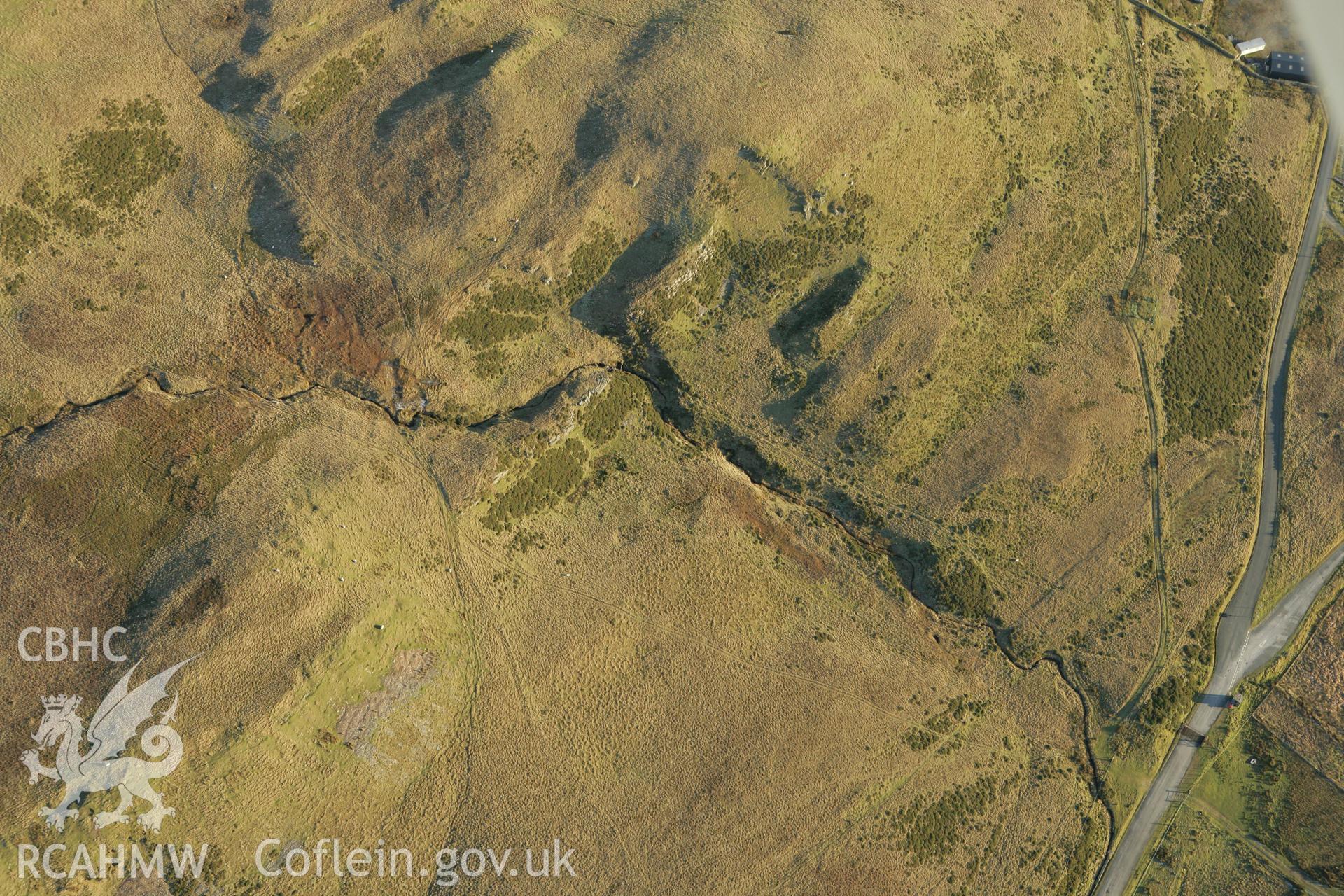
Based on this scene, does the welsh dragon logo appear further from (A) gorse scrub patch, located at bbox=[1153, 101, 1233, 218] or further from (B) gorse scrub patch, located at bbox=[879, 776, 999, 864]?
(A) gorse scrub patch, located at bbox=[1153, 101, 1233, 218]

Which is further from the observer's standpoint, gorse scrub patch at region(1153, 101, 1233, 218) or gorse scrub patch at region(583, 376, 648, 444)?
gorse scrub patch at region(1153, 101, 1233, 218)

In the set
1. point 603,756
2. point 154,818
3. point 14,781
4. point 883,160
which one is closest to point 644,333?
point 883,160

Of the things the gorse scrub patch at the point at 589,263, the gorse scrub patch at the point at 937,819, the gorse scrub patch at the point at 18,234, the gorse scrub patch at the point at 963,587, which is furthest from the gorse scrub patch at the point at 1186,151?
the gorse scrub patch at the point at 18,234

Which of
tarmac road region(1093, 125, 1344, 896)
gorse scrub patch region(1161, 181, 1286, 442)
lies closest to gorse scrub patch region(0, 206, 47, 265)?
gorse scrub patch region(1161, 181, 1286, 442)

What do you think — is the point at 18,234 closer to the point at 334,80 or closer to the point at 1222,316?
the point at 334,80

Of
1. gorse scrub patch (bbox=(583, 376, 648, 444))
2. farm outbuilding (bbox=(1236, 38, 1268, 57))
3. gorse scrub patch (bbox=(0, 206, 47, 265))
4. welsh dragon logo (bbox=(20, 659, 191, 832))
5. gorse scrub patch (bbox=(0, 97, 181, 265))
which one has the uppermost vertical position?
farm outbuilding (bbox=(1236, 38, 1268, 57))

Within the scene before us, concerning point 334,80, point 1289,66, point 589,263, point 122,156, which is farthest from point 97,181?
point 1289,66

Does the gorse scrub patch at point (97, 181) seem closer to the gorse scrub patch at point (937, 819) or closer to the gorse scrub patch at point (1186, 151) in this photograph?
the gorse scrub patch at point (937, 819)
